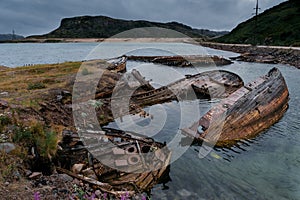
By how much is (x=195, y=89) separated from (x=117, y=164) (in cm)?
1641

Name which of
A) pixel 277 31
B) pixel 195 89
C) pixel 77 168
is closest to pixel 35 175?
pixel 77 168

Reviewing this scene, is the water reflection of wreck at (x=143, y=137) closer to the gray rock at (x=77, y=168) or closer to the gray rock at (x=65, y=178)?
the gray rock at (x=77, y=168)

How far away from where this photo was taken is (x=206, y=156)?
11195 mm

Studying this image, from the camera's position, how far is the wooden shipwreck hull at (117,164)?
8141mm

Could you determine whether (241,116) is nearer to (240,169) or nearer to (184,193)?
(240,169)

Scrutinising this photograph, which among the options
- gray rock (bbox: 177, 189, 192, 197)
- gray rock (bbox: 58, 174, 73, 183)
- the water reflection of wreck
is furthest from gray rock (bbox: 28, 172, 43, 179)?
gray rock (bbox: 177, 189, 192, 197)

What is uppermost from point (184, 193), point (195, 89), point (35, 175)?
point (195, 89)

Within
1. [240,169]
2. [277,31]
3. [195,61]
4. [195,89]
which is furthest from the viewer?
[277,31]

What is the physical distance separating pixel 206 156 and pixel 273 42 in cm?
7467

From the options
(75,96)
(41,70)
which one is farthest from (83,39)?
(75,96)

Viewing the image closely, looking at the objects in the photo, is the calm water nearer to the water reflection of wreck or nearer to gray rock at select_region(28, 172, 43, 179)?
the water reflection of wreck

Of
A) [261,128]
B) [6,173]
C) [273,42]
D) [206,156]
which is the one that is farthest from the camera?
[273,42]

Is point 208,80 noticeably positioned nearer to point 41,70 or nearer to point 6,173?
point 41,70

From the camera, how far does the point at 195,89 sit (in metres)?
23.6
